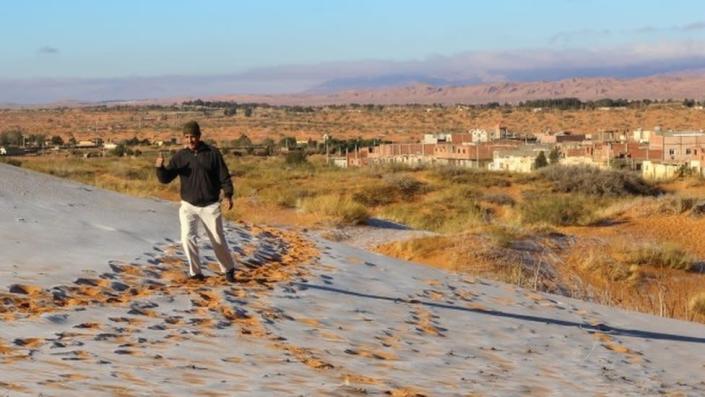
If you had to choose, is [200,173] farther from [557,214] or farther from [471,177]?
[471,177]

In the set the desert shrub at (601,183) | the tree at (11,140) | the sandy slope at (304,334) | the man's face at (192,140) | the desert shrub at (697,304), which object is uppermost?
the man's face at (192,140)

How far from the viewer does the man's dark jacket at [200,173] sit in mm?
11047

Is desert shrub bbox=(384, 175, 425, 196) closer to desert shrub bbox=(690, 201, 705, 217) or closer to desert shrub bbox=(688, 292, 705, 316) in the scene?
desert shrub bbox=(690, 201, 705, 217)

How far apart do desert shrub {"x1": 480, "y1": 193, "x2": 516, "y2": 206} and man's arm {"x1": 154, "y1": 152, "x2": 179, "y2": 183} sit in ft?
77.2

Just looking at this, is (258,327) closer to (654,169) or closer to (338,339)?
(338,339)

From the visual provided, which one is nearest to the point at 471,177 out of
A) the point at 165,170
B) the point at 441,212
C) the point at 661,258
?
the point at 441,212

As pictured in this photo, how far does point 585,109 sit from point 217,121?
1565 inches

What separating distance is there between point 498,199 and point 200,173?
24.1 metres

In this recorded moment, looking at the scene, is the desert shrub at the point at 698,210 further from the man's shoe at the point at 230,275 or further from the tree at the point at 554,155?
the tree at the point at 554,155

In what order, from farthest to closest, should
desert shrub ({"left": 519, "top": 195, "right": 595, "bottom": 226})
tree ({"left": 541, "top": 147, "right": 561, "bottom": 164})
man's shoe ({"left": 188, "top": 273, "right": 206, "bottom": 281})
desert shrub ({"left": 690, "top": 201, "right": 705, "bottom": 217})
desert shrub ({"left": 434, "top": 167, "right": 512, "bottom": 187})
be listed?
tree ({"left": 541, "top": 147, "right": 561, "bottom": 164}) → desert shrub ({"left": 434, "top": 167, "right": 512, "bottom": 187}) → desert shrub ({"left": 690, "top": 201, "right": 705, "bottom": 217}) → desert shrub ({"left": 519, "top": 195, "right": 595, "bottom": 226}) → man's shoe ({"left": 188, "top": 273, "right": 206, "bottom": 281})

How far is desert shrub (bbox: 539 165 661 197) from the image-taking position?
1473 inches

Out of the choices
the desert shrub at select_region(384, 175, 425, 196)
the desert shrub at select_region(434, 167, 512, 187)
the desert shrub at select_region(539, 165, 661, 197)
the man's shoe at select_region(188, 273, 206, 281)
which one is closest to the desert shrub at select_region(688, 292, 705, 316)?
the man's shoe at select_region(188, 273, 206, 281)

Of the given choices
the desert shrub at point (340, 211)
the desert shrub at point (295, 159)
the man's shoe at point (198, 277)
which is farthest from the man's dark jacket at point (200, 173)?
the desert shrub at point (295, 159)

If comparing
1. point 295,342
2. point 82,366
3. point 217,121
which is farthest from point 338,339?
point 217,121
